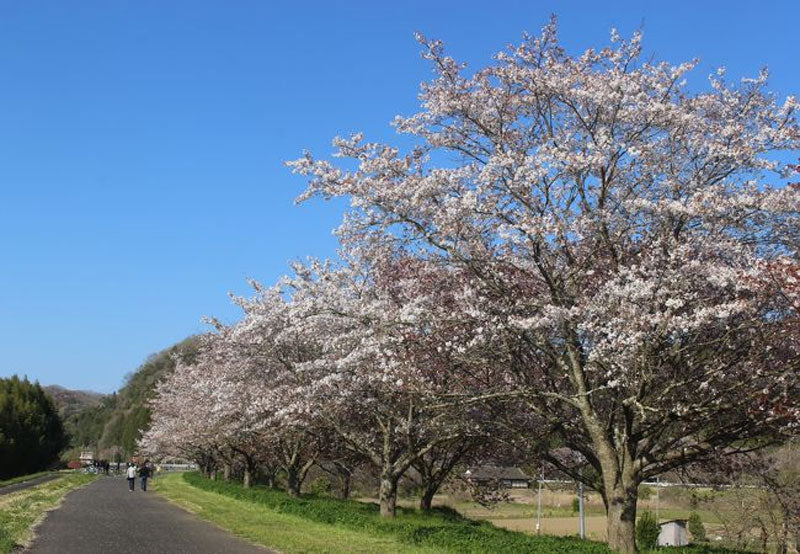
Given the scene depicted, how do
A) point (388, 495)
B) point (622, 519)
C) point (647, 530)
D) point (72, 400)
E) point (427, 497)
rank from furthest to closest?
point (72, 400), point (647, 530), point (427, 497), point (388, 495), point (622, 519)

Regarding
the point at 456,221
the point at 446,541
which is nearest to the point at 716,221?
the point at 456,221

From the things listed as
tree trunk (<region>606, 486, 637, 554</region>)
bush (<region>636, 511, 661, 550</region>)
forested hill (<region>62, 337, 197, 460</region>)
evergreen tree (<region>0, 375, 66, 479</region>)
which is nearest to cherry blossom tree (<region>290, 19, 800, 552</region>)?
tree trunk (<region>606, 486, 637, 554</region>)

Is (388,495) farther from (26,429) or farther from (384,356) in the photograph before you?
(26,429)

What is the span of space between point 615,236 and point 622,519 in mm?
4582

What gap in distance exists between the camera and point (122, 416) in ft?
410

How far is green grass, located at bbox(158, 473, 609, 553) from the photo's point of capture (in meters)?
14.1

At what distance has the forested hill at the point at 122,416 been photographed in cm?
10581

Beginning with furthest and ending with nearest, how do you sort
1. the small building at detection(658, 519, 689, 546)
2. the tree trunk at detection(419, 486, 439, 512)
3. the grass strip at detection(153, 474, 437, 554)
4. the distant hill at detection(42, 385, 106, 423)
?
the distant hill at detection(42, 385, 106, 423) < the small building at detection(658, 519, 689, 546) < the tree trunk at detection(419, 486, 439, 512) < the grass strip at detection(153, 474, 437, 554)

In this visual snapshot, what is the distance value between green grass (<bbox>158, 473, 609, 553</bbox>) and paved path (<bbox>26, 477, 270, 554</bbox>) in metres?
0.79

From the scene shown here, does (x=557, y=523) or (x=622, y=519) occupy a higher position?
(x=557, y=523)

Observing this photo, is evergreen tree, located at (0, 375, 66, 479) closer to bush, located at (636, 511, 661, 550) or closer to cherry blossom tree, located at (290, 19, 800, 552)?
bush, located at (636, 511, 661, 550)

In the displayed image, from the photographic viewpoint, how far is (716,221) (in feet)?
40.7

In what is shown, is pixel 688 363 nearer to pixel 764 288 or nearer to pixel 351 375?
pixel 764 288

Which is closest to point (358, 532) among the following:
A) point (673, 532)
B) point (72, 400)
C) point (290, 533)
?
point (290, 533)
